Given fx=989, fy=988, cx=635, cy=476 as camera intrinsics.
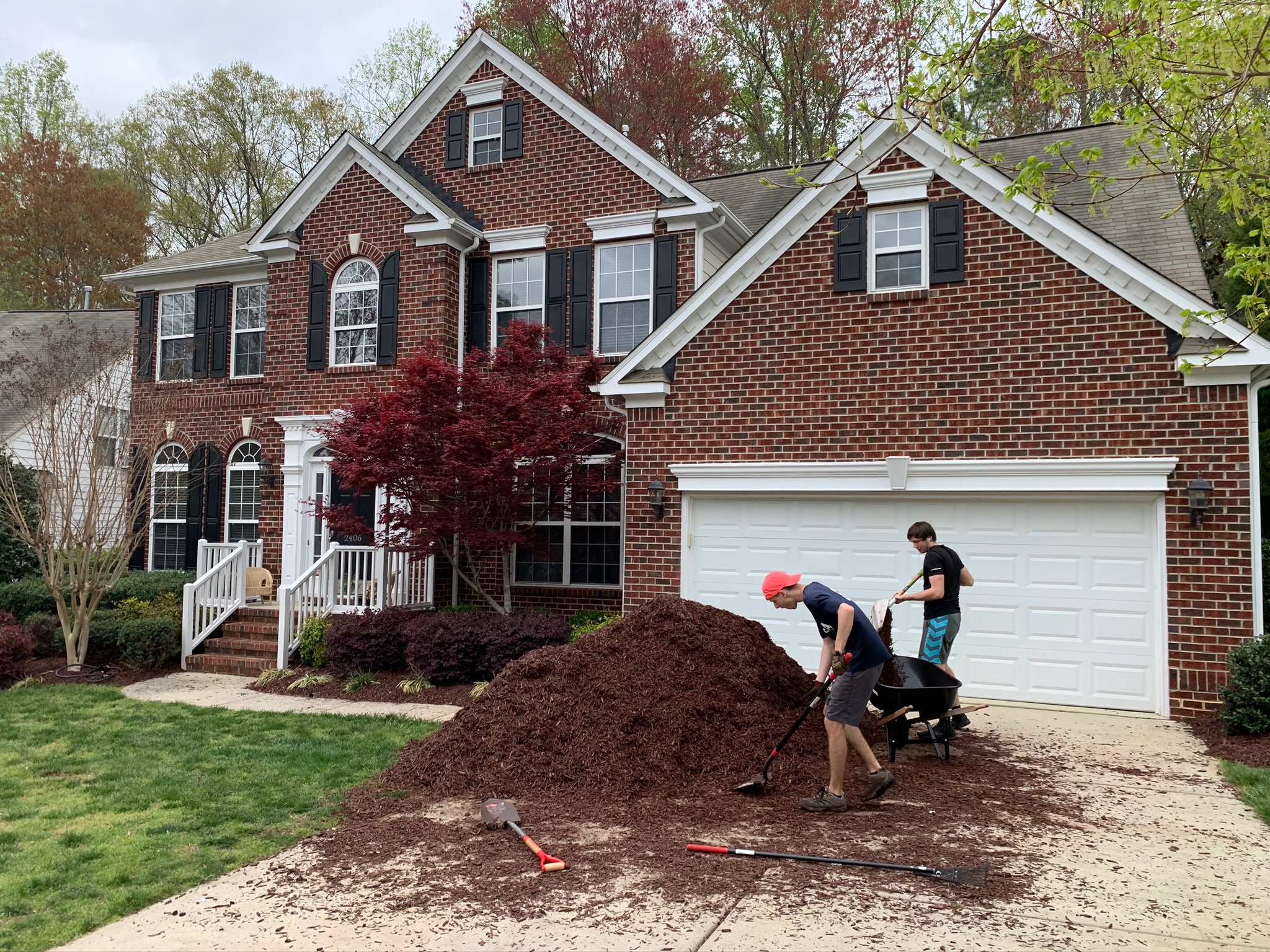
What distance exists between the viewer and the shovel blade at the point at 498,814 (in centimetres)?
593

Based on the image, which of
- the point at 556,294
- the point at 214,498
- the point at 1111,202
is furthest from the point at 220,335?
the point at 1111,202

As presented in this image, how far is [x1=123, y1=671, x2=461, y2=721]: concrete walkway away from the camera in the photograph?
1025 cm

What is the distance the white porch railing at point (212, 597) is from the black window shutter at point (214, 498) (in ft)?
8.07

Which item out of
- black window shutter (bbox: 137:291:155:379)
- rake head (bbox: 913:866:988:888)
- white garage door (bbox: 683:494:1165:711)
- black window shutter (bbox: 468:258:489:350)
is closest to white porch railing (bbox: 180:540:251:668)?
black window shutter (bbox: 468:258:489:350)

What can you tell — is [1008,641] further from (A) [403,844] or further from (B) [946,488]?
(A) [403,844]

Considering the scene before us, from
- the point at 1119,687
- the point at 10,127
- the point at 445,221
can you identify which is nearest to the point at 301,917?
the point at 1119,687

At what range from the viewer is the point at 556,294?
48.4 feet

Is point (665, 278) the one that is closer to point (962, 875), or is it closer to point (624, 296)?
point (624, 296)

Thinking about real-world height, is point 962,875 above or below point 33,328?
below

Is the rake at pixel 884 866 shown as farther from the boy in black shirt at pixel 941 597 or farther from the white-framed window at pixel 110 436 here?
the white-framed window at pixel 110 436

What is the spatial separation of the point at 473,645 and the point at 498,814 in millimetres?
5502

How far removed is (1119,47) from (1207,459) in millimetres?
4446

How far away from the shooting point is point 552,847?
5.63 m

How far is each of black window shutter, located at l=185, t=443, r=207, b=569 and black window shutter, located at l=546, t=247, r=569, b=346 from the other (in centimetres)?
686
